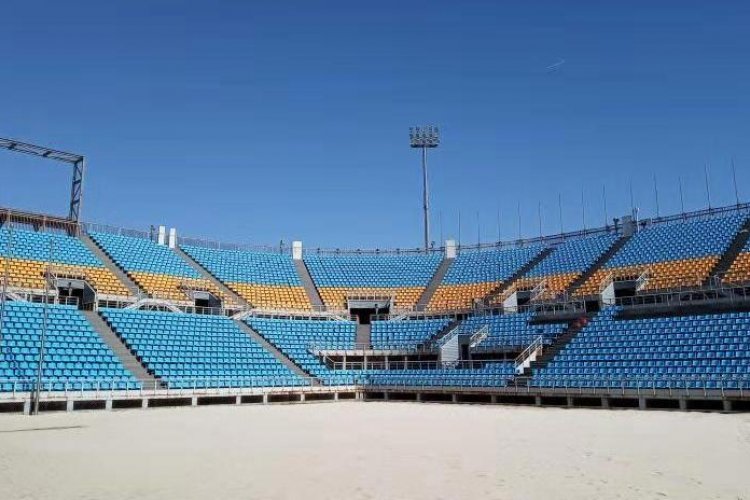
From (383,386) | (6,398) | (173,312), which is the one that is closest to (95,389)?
(6,398)

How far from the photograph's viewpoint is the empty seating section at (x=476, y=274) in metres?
52.1

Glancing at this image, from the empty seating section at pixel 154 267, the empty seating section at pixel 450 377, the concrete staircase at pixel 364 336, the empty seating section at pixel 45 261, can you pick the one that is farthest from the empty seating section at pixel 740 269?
the empty seating section at pixel 45 261

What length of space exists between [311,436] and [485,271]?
38.4m

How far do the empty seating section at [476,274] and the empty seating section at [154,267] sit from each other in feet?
64.4

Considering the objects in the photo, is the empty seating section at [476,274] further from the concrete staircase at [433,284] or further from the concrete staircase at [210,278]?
the concrete staircase at [210,278]

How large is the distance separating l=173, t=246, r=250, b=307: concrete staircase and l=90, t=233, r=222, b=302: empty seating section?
0.72 metres

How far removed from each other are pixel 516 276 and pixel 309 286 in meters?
18.8

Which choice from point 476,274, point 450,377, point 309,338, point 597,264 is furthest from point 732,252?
point 309,338

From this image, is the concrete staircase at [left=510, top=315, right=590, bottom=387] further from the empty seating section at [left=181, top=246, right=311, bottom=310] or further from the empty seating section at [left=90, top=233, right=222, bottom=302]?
the empty seating section at [left=90, top=233, right=222, bottom=302]

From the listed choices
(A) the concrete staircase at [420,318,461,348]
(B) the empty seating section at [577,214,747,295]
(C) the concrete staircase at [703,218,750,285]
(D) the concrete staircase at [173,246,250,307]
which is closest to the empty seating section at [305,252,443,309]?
(A) the concrete staircase at [420,318,461,348]

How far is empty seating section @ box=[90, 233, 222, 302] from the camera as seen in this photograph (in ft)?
150

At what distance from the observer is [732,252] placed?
42.5m

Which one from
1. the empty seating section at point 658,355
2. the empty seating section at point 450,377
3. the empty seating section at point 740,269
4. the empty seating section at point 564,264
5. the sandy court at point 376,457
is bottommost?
the sandy court at point 376,457

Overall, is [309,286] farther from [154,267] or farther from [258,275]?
[154,267]
